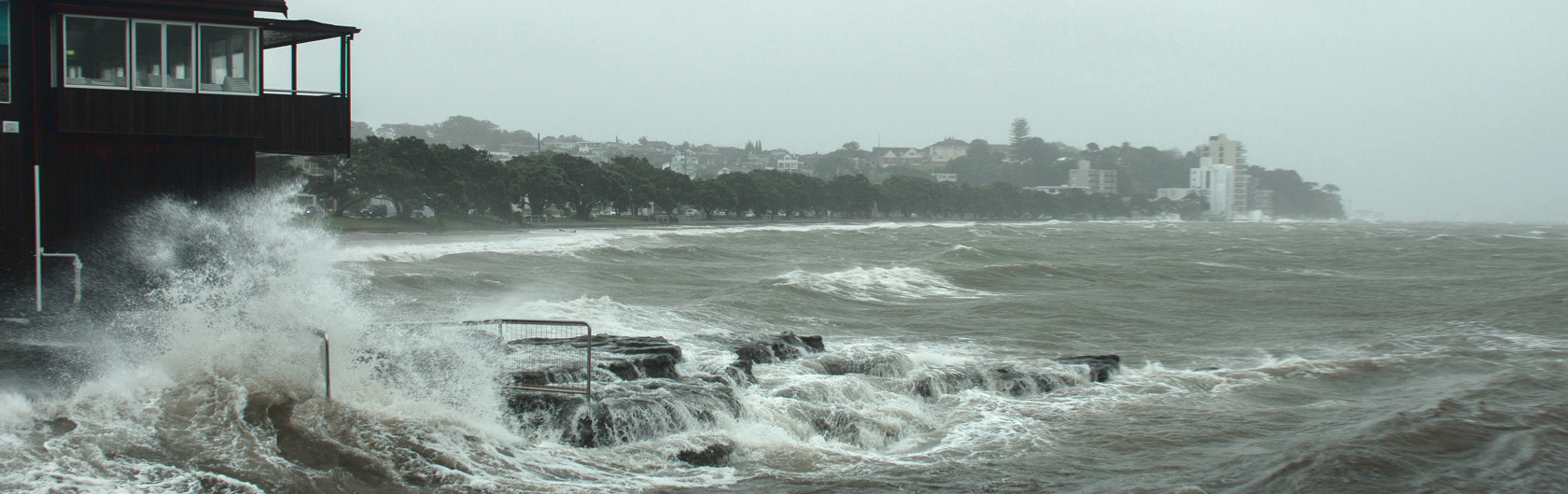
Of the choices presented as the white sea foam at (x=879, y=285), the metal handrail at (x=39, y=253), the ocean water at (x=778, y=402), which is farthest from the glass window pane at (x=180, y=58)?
the white sea foam at (x=879, y=285)

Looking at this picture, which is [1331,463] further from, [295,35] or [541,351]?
[295,35]

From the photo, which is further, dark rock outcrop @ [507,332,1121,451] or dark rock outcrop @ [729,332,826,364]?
dark rock outcrop @ [729,332,826,364]

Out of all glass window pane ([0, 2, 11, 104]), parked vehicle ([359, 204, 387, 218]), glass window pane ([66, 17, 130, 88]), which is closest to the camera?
glass window pane ([0, 2, 11, 104])

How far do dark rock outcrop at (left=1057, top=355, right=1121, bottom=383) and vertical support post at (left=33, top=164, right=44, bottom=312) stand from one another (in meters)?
13.5

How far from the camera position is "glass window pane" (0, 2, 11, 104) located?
1187 cm

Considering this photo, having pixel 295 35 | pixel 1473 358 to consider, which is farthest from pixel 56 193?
pixel 1473 358

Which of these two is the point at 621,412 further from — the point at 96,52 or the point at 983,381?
the point at 96,52

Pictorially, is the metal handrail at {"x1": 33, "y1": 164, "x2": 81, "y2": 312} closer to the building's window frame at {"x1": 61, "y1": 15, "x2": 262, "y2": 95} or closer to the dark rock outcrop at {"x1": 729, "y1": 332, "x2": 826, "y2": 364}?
the building's window frame at {"x1": 61, "y1": 15, "x2": 262, "y2": 95}

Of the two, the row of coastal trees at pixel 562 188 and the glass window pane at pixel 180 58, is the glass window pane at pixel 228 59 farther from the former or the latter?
the row of coastal trees at pixel 562 188

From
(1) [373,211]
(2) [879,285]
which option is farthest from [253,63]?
(1) [373,211]

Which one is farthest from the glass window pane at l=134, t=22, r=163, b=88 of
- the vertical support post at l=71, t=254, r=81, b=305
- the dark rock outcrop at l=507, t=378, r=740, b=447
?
the dark rock outcrop at l=507, t=378, r=740, b=447

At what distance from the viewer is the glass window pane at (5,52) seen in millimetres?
11867

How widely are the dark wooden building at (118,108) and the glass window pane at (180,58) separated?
0.5 inches

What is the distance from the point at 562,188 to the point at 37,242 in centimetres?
6710
